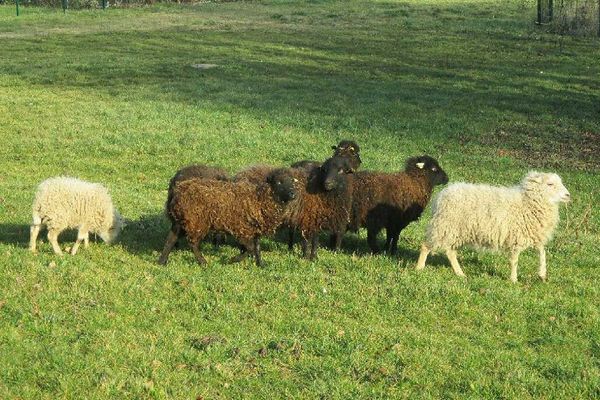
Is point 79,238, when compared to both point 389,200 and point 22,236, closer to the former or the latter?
point 22,236

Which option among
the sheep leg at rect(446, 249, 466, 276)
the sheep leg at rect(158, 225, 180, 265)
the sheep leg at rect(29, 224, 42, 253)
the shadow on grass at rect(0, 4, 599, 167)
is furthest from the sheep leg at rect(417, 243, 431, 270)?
the shadow on grass at rect(0, 4, 599, 167)

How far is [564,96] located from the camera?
26375 millimetres

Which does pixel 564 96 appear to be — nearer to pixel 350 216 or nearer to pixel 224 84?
pixel 224 84

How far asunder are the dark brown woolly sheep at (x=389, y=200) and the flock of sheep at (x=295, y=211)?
1.30 ft

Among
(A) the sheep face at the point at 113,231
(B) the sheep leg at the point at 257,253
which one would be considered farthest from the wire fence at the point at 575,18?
(A) the sheep face at the point at 113,231

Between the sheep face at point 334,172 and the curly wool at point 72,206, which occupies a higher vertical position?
the sheep face at point 334,172

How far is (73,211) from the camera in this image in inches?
426

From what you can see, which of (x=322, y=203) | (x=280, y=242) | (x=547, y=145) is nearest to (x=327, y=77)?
(x=547, y=145)

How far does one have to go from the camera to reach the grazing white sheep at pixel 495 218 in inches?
408

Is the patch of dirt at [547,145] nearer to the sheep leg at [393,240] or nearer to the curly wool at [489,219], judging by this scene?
the sheep leg at [393,240]

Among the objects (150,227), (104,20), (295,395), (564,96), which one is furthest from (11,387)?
(104,20)

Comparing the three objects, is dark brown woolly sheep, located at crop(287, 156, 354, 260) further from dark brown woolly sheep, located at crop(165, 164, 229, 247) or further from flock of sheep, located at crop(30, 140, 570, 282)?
dark brown woolly sheep, located at crop(165, 164, 229, 247)

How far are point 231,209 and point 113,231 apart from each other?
2.12 metres

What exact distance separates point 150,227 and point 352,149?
3.83 m
